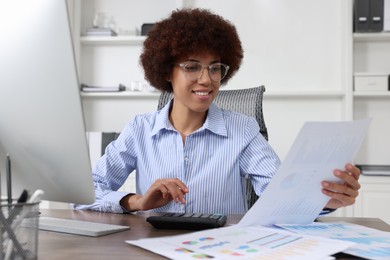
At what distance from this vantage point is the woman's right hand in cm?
117

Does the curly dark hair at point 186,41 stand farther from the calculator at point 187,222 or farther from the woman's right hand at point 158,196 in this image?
the calculator at point 187,222

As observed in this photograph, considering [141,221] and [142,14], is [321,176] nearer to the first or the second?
[141,221]

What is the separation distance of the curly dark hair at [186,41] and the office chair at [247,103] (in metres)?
0.14

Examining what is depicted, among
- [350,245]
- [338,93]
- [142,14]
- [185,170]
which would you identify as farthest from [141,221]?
[142,14]

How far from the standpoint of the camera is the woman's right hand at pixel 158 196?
46.0 inches

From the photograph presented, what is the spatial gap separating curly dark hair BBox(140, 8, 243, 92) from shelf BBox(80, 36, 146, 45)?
1.69 metres

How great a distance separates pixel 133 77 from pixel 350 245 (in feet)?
9.52

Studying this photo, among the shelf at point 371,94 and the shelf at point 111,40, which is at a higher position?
the shelf at point 111,40

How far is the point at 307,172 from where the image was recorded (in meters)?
0.94

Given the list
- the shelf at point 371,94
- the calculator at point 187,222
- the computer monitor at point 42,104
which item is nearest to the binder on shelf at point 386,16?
the shelf at point 371,94

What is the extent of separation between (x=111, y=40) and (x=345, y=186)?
8.70ft

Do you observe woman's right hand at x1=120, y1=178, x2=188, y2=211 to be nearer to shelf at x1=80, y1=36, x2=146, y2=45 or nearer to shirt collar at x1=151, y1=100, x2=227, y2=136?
shirt collar at x1=151, y1=100, x2=227, y2=136

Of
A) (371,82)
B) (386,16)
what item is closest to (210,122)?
(371,82)

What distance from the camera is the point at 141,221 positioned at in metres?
1.14
